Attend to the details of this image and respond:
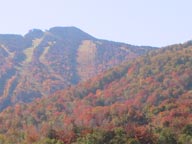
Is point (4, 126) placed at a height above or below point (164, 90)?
below

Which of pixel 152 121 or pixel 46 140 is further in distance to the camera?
pixel 152 121

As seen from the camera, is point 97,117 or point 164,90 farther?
point 164,90

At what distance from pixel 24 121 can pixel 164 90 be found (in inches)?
2191

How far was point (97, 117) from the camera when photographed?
164 meters

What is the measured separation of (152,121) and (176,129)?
799 inches

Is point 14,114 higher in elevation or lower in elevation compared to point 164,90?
lower

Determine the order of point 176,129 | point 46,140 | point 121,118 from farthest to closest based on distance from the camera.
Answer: point 121,118, point 176,129, point 46,140

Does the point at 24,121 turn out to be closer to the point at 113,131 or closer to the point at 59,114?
the point at 59,114

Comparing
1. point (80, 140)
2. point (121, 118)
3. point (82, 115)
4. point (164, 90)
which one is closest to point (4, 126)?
point (82, 115)

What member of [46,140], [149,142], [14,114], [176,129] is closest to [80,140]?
[46,140]

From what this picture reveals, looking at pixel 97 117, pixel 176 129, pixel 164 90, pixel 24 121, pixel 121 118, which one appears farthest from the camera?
pixel 164 90

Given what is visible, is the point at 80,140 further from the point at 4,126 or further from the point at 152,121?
the point at 4,126

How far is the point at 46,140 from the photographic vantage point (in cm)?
9181

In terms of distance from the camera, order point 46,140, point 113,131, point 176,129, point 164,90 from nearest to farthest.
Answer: point 46,140 < point 113,131 < point 176,129 < point 164,90
